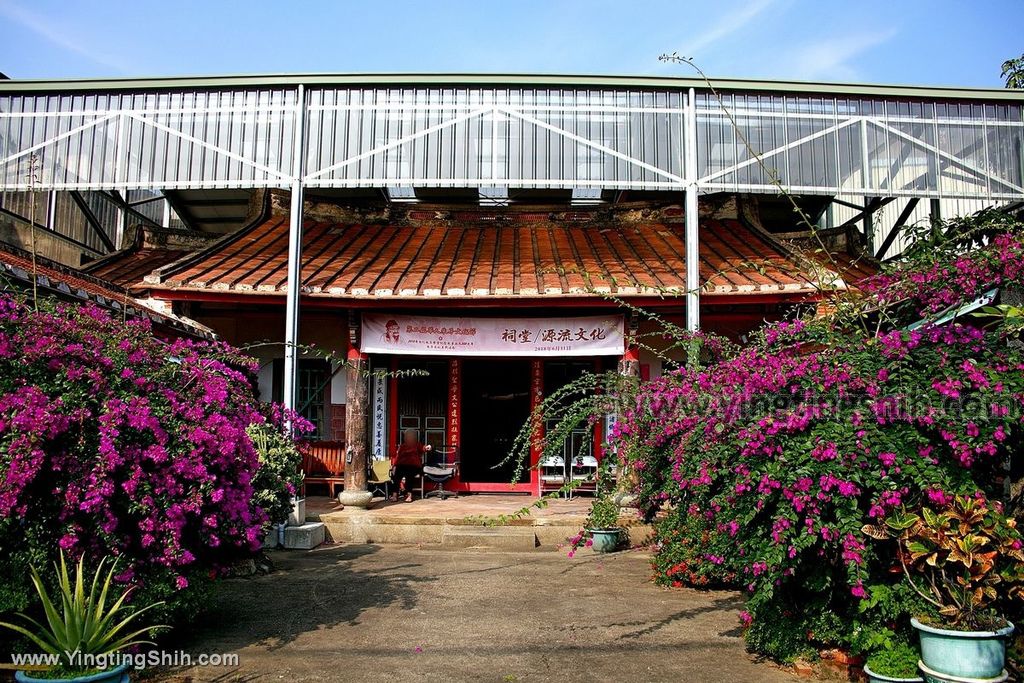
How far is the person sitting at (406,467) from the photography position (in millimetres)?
11820

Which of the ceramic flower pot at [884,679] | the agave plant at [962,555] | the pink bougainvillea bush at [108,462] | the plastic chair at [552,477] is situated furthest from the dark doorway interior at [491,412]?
the agave plant at [962,555]

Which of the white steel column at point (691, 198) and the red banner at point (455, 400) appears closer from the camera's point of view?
the white steel column at point (691, 198)

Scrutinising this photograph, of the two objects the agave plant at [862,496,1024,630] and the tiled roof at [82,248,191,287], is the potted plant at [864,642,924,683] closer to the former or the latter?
the agave plant at [862,496,1024,630]

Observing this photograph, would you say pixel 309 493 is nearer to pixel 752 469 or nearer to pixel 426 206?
pixel 426 206

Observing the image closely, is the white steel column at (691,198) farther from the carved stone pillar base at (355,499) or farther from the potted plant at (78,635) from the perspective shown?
the potted plant at (78,635)

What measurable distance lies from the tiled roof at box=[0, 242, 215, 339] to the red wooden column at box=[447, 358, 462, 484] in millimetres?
3996

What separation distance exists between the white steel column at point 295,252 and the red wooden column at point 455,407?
10.8ft

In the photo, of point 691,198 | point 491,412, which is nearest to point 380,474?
point 491,412

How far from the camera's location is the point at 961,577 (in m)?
4.08

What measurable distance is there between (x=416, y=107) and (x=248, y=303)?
3.61 m

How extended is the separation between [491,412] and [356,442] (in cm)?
291

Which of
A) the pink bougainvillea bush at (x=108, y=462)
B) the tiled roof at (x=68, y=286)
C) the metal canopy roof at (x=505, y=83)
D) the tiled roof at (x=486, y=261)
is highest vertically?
the metal canopy roof at (x=505, y=83)

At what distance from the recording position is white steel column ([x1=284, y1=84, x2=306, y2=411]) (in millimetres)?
9633

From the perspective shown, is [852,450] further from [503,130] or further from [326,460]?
[326,460]
